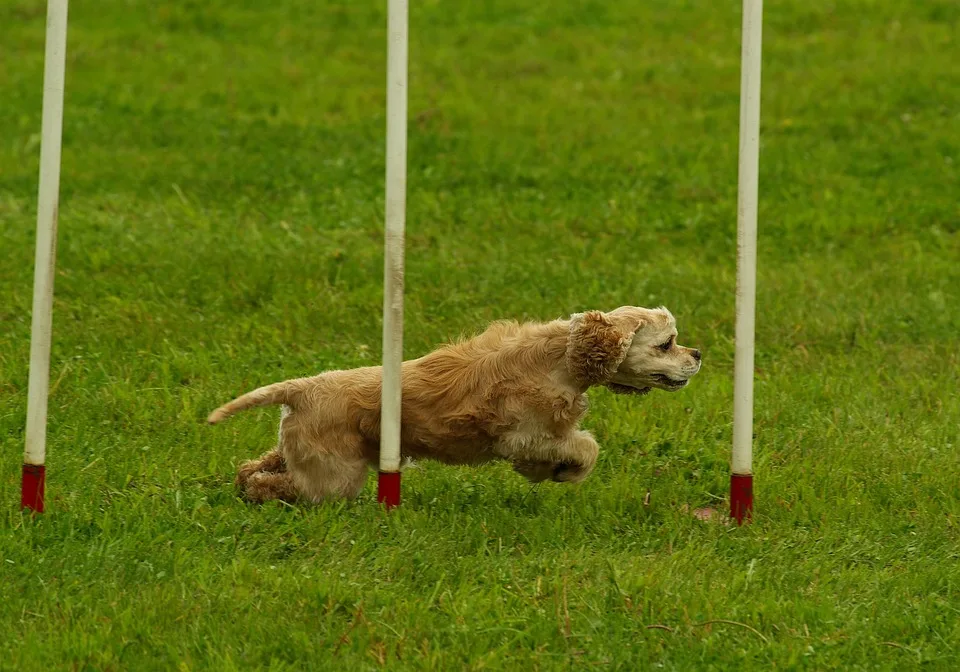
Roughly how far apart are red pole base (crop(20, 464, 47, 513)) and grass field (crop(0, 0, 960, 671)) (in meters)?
0.08

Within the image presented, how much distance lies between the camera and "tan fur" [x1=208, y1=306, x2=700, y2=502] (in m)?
5.88

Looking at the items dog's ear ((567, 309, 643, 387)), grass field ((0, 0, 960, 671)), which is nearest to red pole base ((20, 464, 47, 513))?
grass field ((0, 0, 960, 671))

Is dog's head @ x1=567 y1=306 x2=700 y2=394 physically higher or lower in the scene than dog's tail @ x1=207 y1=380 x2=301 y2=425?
higher

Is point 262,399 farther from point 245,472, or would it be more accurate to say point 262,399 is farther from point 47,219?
point 47,219

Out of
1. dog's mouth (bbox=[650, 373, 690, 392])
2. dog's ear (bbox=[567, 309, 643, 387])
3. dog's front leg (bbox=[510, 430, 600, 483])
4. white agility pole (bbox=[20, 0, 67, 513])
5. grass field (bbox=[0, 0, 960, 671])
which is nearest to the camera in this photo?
grass field (bbox=[0, 0, 960, 671])

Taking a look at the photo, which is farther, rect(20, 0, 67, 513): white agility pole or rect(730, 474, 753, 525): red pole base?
rect(730, 474, 753, 525): red pole base

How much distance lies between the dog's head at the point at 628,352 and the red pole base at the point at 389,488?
89 centimetres

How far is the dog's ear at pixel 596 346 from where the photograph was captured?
19.2 feet

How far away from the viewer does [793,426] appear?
288 inches

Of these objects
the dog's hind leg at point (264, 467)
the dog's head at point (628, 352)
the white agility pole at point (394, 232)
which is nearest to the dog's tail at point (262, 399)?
the dog's hind leg at point (264, 467)

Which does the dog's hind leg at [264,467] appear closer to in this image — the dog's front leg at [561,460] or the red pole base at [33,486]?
the red pole base at [33,486]

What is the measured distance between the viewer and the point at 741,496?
5.96m

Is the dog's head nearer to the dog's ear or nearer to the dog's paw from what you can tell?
the dog's ear

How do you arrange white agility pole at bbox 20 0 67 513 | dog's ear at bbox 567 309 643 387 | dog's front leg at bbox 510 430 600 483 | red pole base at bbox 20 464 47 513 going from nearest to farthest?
1. white agility pole at bbox 20 0 67 513
2. red pole base at bbox 20 464 47 513
3. dog's ear at bbox 567 309 643 387
4. dog's front leg at bbox 510 430 600 483
